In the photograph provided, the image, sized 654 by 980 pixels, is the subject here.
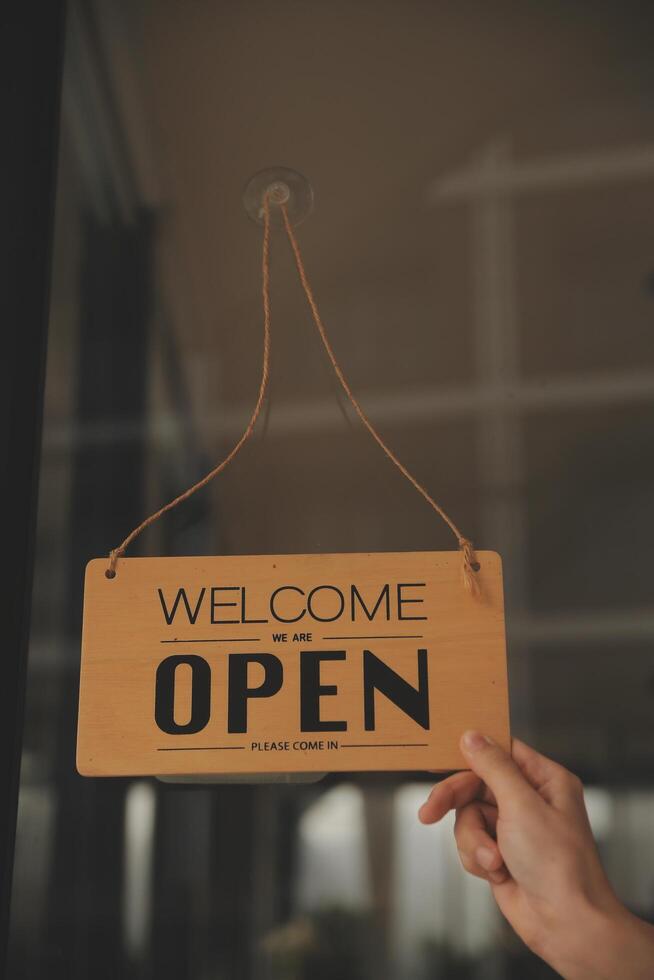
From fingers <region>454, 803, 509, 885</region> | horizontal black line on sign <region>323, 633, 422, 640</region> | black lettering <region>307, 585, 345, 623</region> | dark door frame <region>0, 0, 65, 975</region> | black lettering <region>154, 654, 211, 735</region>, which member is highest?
dark door frame <region>0, 0, 65, 975</region>

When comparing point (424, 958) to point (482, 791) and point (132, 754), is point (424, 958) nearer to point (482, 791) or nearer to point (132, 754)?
point (482, 791)

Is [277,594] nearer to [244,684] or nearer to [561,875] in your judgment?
[244,684]

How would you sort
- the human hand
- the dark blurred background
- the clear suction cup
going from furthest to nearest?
the clear suction cup → the dark blurred background → the human hand

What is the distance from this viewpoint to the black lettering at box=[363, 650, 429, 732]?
78cm

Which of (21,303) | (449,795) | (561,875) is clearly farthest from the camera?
(21,303)

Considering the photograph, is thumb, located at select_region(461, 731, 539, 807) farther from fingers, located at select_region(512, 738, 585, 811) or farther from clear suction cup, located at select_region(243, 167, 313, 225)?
clear suction cup, located at select_region(243, 167, 313, 225)

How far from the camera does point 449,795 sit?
85 centimetres

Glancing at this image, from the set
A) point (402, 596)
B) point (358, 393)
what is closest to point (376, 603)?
point (402, 596)

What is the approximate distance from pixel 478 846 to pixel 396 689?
158 mm

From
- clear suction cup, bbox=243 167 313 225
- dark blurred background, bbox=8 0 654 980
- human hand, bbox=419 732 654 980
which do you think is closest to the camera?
human hand, bbox=419 732 654 980

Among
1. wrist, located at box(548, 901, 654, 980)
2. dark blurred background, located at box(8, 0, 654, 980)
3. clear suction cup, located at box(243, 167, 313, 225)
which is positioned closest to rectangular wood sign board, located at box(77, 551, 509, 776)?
wrist, located at box(548, 901, 654, 980)

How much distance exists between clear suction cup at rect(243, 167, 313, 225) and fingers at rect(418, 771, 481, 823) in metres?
0.66

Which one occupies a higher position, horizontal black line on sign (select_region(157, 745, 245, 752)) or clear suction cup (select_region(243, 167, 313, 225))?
clear suction cup (select_region(243, 167, 313, 225))

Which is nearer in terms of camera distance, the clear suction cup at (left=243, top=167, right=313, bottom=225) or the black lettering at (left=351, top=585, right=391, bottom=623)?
the black lettering at (left=351, top=585, right=391, bottom=623)
